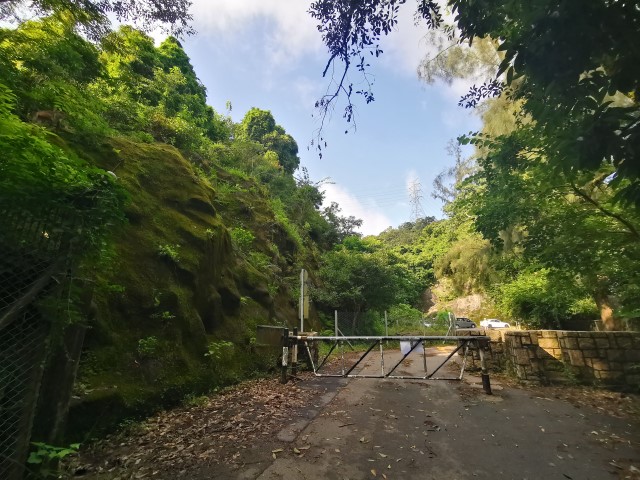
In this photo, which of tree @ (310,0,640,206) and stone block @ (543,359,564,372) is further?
stone block @ (543,359,564,372)

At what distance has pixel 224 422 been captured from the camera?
492cm

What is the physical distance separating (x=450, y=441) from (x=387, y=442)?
855 mm

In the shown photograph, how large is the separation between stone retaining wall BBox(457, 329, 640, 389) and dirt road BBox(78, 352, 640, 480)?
0.72 m

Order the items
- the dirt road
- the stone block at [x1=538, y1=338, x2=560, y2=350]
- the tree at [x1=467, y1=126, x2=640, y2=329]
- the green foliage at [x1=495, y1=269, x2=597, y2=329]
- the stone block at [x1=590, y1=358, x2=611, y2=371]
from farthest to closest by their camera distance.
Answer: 1. the green foliage at [x1=495, y1=269, x2=597, y2=329]
2. the stone block at [x1=538, y1=338, x2=560, y2=350]
3. the stone block at [x1=590, y1=358, x2=611, y2=371]
4. the tree at [x1=467, y1=126, x2=640, y2=329]
5. the dirt road

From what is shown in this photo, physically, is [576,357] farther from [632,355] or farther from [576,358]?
[632,355]

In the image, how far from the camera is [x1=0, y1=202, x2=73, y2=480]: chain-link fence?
2430mm

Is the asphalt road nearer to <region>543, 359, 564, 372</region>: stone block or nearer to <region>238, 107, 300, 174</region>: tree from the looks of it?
<region>543, 359, 564, 372</region>: stone block

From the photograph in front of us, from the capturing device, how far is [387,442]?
4309mm

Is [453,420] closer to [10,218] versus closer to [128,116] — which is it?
[10,218]

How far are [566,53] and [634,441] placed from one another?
4.98 metres

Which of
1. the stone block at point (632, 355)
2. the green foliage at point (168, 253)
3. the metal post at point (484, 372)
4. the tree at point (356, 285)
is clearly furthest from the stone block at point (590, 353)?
the tree at point (356, 285)

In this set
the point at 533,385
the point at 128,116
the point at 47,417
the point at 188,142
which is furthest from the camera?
the point at 188,142

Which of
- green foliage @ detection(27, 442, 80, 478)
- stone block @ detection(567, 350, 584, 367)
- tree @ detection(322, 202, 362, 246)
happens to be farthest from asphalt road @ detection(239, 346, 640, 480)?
tree @ detection(322, 202, 362, 246)

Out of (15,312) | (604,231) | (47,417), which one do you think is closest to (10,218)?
(15,312)
